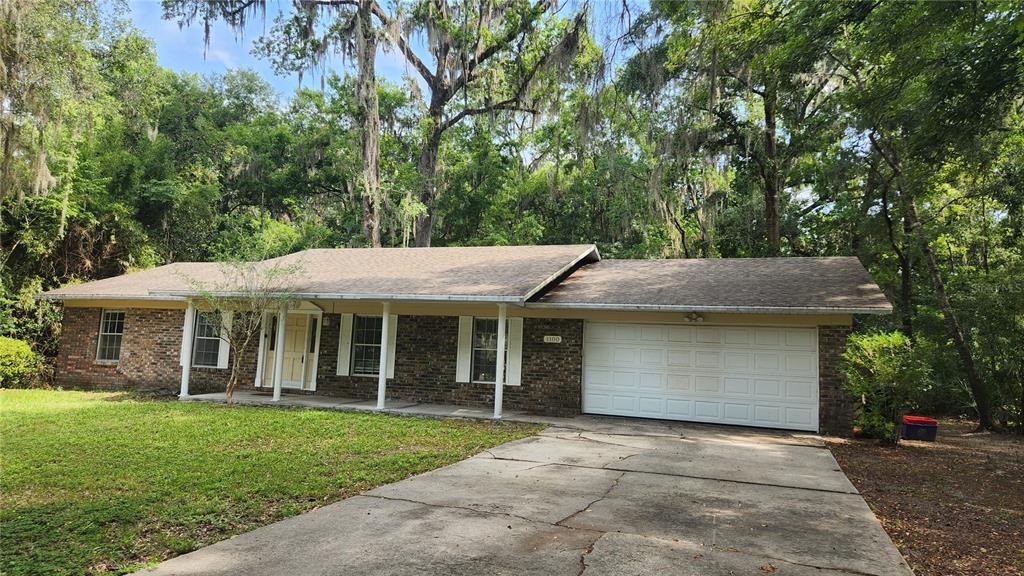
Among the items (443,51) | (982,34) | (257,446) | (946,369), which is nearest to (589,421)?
(257,446)

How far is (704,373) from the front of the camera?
417 inches

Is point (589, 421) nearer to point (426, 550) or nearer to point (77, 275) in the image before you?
point (426, 550)

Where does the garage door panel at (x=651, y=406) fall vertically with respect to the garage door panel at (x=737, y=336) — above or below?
below

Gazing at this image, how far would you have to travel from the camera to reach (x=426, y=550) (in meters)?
3.83

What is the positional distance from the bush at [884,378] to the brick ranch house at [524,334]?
0.47 meters

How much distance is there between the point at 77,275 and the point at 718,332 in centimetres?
1780

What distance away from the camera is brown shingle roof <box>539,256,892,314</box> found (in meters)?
9.59

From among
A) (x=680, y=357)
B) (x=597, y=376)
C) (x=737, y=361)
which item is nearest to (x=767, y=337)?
(x=737, y=361)

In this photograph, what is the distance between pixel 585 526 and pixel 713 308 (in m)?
6.25

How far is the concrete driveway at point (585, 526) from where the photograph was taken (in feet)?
11.9

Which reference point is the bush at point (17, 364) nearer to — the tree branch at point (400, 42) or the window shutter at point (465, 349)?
the window shutter at point (465, 349)

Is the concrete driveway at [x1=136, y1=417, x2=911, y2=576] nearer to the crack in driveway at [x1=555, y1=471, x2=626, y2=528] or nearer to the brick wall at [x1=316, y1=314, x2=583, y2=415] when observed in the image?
the crack in driveway at [x1=555, y1=471, x2=626, y2=528]

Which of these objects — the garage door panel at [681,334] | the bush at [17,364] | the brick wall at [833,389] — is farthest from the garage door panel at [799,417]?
the bush at [17,364]

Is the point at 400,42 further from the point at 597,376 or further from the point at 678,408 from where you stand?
the point at 678,408
